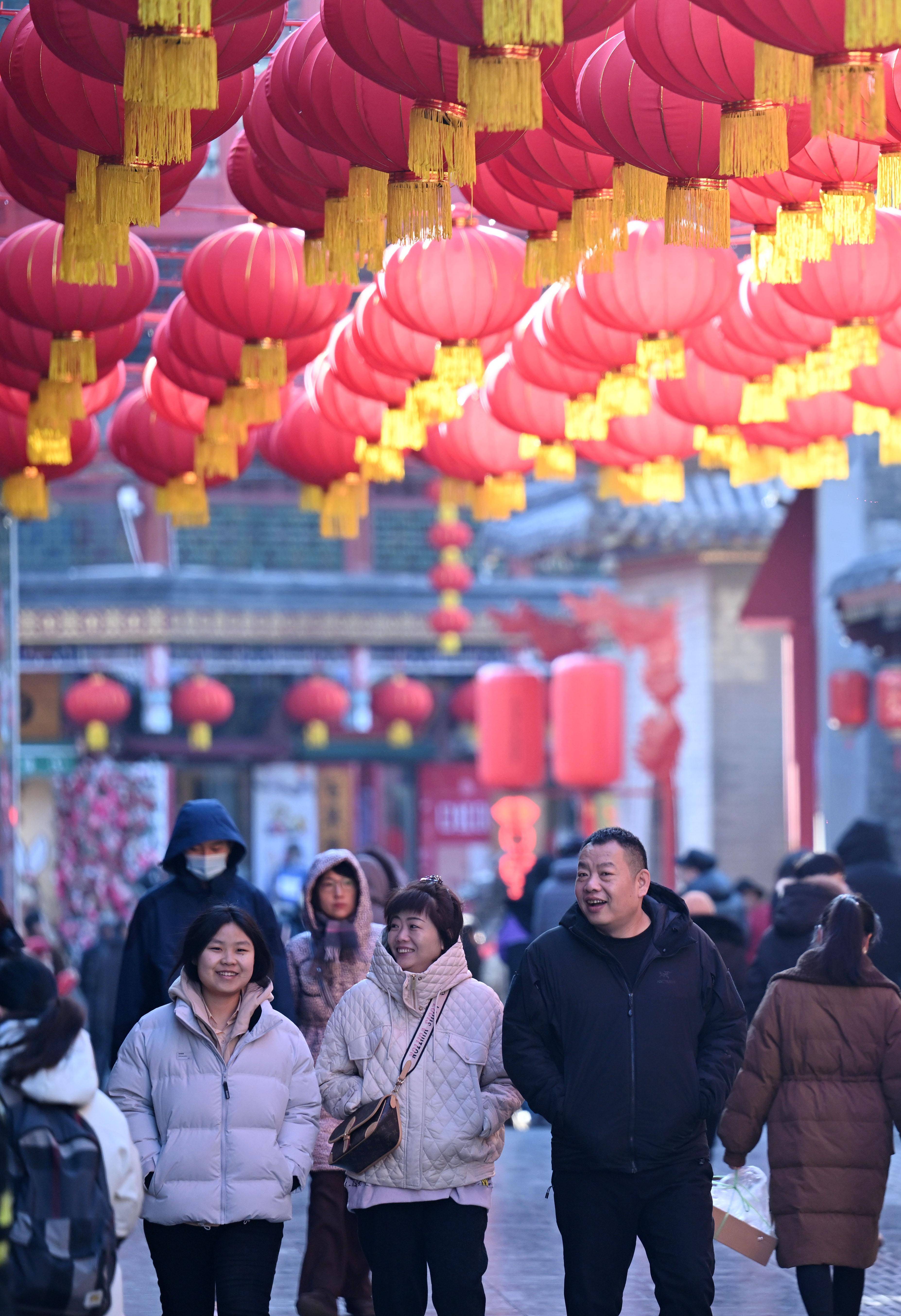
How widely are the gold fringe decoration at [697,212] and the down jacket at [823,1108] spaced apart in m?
2.06

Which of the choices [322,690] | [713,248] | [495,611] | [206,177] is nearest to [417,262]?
[713,248]

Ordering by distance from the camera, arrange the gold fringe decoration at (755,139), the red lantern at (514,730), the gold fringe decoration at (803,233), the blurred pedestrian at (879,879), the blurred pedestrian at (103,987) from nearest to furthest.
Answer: the gold fringe decoration at (755,139)
the gold fringe decoration at (803,233)
the blurred pedestrian at (879,879)
the blurred pedestrian at (103,987)
the red lantern at (514,730)

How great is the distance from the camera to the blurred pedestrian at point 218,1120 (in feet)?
15.5

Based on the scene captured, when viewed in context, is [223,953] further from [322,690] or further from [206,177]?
[322,690]

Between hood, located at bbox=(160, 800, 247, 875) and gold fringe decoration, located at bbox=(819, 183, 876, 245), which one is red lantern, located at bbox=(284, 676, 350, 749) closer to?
hood, located at bbox=(160, 800, 247, 875)

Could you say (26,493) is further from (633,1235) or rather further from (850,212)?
(633,1235)

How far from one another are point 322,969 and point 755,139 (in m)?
2.99

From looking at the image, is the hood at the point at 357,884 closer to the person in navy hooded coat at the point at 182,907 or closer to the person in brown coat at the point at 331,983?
the person in brown coat at the point at 331,983

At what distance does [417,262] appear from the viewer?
288 inches

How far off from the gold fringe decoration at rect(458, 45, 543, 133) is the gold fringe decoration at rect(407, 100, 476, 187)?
0.45 m

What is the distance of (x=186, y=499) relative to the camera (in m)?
9.69

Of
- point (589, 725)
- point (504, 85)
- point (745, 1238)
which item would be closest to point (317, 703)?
point (589, 725)

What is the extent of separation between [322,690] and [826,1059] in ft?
58.6

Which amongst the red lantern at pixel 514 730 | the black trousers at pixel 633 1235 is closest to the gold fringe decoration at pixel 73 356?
the black trousers at pixel 633 1235
